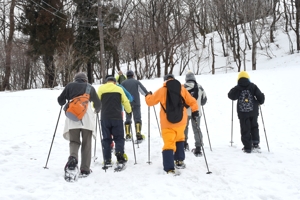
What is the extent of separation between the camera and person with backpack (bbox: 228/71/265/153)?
676cm

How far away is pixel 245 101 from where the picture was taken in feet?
22.3

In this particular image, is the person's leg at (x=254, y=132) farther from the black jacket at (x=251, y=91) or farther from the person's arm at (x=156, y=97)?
the person's arm at (x=156, y=97)

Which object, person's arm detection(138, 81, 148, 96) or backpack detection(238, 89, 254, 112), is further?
person's arm detection(138, 81, 148, 96)

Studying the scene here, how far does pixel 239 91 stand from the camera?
22.7 feet

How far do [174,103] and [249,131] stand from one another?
2509 mm

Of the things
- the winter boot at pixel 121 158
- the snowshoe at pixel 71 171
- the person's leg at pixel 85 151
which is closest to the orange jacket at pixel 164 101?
the winter boot at pixel 121 158

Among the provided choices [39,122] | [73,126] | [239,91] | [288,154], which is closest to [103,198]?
[73,126]

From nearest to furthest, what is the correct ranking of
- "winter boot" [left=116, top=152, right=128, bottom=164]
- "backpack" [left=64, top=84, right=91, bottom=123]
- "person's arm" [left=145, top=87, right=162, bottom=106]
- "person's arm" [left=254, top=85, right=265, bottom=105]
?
"backpack" [left=64, top=84, right=91, bottom=123] < "person's arm" [left=145, top=87, right=162, bottom=106] < "winter boot" [left=116, top=152, right=128, bottom=164] < "person's arm" [left=254, top=85, right=265, bottom=105]

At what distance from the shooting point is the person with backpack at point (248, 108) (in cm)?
676

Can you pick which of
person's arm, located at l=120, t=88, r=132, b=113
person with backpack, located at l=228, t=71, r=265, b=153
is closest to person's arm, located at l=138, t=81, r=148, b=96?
person's arm, located at l=120, t=88, r=132, b=113

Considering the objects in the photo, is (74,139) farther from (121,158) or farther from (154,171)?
(154,171)

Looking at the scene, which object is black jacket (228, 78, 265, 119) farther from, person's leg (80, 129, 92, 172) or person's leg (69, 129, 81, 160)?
person's leg (69, 129, 81, 160)

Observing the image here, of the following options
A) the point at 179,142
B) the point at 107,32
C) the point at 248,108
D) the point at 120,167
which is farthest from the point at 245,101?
the point at 107,32

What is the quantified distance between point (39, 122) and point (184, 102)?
676 cm
